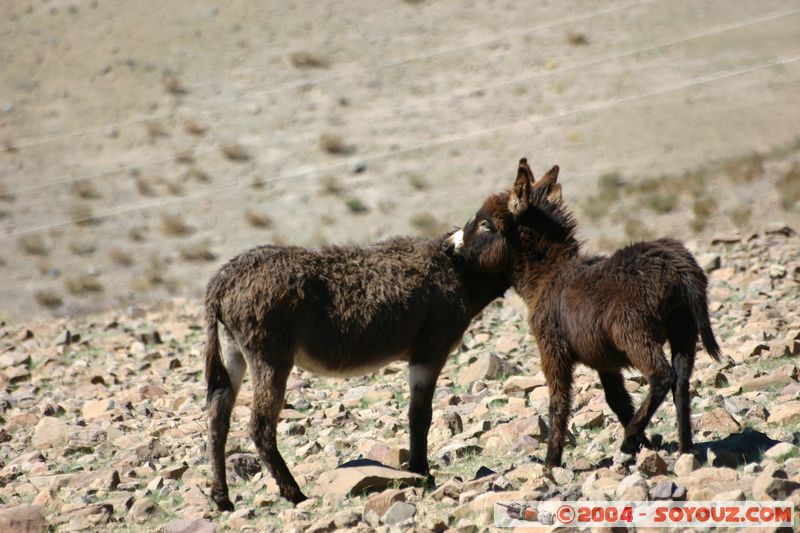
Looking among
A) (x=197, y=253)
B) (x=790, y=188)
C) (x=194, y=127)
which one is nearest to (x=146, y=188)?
(x=194, y=127)

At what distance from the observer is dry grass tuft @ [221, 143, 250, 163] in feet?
104

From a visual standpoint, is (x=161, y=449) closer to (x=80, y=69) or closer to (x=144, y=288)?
(x=144, y=288)

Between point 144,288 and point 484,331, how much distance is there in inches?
560

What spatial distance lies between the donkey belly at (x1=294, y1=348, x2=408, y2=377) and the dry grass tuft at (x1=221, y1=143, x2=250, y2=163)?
82.4 ft

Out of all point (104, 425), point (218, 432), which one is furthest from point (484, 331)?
point (218, 432)

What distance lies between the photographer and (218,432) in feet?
23.0

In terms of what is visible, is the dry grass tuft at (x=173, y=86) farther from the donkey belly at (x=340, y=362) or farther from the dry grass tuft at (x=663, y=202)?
the donkey belly at (x=340, y=362)

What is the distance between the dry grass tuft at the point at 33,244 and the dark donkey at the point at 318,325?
864 inches

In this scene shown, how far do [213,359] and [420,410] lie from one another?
62.8 inches

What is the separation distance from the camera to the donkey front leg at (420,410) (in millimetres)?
7352

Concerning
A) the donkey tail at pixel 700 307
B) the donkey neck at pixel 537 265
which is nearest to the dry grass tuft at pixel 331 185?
the donkey neck at pixel 537 265

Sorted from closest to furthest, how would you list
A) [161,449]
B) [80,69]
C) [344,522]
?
[344,522], [161,449], [80,69]

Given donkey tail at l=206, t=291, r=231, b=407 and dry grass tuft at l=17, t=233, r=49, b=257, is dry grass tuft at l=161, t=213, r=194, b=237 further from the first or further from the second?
donkey tail at l=206, t=291, r=231, b=407

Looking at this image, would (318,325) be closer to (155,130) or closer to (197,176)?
(197,176)
